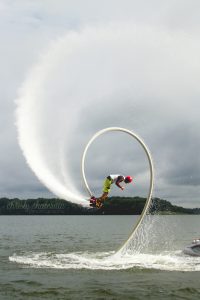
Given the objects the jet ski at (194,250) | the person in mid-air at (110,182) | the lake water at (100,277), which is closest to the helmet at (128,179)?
the person in mid-air at (110,182)

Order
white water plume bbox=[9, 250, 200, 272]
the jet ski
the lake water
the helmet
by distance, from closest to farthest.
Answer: the lake water < the helmet < white water plume bbox=[9, 250, 200, 272] < the jet ski

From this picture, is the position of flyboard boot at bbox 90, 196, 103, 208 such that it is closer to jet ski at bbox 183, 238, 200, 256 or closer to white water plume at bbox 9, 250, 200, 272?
white water plume at bbox 9, 250, 200, 272

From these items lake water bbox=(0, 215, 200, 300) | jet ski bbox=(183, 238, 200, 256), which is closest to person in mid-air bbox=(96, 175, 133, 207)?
lake water bbox=(0, 215, 200, 300)

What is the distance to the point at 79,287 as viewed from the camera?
113 ft

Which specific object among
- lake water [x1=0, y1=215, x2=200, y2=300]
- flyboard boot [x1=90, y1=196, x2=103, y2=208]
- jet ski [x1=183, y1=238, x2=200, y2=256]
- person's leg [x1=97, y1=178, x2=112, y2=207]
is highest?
person's leg [x1=97, y1=178, x2=112, y2=207]

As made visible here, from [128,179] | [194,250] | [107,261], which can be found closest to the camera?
[128,179]

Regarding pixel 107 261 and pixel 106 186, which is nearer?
pixel 106 186

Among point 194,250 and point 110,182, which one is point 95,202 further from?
point 194,250

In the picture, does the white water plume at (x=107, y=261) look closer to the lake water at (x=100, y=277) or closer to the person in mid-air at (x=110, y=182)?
the lake water at (x=100, y=277)


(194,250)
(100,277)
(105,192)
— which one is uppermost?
(105,192)

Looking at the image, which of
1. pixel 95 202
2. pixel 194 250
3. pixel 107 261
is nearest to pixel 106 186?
pixel 95 202

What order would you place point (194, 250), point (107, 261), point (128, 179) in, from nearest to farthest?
1. point (128, 179)
2. point (107, 261)
3. point (194, 250)

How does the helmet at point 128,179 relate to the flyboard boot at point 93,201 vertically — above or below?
above

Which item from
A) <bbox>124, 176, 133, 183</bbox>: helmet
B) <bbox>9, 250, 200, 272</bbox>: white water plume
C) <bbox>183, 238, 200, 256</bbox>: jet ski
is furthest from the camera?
<bbox>183, 238, 200, 256</bbox>: jet ski
